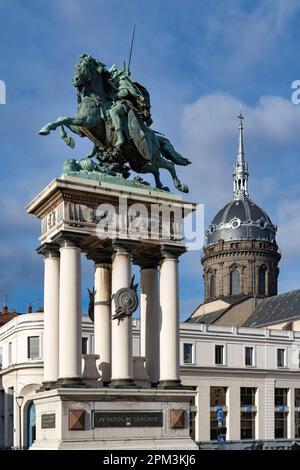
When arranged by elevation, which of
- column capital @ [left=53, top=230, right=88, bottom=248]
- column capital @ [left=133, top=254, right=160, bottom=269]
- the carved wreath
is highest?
column capital @ [left=53, top=230, right=88, bottom=248]

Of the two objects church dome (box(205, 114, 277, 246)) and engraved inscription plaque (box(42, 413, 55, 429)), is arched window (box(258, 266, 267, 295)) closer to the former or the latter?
church dome (box(205, 114, 277, 246))

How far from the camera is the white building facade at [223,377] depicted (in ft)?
210

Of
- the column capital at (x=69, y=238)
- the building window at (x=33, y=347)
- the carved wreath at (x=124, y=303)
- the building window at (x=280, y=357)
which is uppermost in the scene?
the column capital at (x=69, y=238)

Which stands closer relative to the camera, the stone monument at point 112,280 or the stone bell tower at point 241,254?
the stone monument at point 112,280

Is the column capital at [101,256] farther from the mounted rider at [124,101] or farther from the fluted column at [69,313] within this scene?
the mounted rider at [124,101]

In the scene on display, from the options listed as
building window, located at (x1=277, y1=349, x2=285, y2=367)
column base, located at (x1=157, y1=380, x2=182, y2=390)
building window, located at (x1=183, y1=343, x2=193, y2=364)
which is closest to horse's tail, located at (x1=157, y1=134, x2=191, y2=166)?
column base, located at (x1=157, y1=380, x2=182, y2=390)

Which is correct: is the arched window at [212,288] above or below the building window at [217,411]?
above

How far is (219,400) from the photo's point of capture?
233 ft

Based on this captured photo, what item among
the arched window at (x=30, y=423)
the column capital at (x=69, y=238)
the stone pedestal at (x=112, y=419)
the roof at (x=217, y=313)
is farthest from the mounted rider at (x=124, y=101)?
the roof at (x=217, y=313)

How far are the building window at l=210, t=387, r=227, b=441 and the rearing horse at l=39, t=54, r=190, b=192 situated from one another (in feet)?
144

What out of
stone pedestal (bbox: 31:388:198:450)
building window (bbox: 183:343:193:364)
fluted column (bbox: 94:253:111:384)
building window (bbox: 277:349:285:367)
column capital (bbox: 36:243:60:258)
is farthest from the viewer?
building window (bbox: 277:349:285:367)

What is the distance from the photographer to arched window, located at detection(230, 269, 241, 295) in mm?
116062

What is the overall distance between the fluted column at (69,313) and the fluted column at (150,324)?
3033mm
